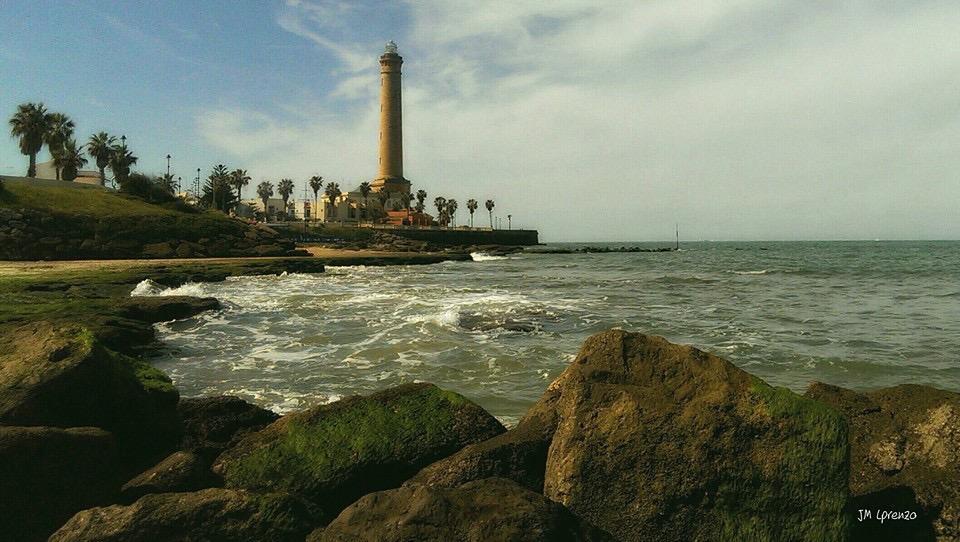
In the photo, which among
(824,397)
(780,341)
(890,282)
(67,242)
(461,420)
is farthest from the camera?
(67,242)

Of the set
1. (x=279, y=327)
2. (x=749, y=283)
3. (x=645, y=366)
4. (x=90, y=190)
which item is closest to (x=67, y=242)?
(x=90, y=190)

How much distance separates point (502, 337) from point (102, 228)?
46.9 m

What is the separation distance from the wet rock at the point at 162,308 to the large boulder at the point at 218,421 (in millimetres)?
10157

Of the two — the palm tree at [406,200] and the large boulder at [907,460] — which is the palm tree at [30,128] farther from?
the large boulder at [907,460]

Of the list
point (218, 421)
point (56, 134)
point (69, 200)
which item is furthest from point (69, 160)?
point (218, 421)

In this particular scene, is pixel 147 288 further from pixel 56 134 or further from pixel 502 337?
pixel 56 134

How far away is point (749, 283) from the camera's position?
116 feet

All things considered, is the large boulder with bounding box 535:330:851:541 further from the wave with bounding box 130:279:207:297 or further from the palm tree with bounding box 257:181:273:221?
the palm tree with bounding box 257:181:273:221

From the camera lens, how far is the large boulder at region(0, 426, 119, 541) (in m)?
4.06

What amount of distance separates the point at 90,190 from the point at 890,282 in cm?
6719

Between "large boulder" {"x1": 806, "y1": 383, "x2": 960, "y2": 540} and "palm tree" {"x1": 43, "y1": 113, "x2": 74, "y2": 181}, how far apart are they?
79412mm

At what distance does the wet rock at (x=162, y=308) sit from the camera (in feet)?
51.8

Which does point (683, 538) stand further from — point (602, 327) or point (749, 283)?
point (749, 283)

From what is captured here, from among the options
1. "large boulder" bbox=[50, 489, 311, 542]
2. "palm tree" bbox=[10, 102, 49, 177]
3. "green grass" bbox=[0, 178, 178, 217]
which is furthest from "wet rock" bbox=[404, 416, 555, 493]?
"palm tree" bbox=[10, 102, 49, 177]
